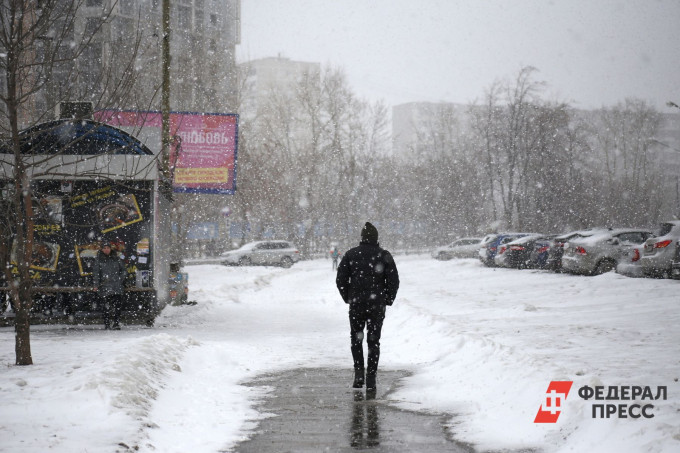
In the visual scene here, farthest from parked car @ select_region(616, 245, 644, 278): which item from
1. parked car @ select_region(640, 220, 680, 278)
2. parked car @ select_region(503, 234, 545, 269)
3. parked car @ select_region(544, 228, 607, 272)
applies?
parked car @ select_region(503, 234, 545, 269)

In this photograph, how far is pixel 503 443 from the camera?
19.0 ft

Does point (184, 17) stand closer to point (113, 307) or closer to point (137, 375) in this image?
point (113, 307)

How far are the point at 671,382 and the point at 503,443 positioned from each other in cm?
217

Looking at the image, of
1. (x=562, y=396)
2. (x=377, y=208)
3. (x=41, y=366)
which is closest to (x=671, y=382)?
(x=562, y=396)

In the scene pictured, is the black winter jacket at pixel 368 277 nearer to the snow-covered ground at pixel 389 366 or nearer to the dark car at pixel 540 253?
the snow-covered ground at pixel 389 366

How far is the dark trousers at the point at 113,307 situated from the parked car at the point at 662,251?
14.3m

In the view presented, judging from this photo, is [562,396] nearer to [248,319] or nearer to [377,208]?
[248,319]

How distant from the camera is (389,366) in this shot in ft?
32.9

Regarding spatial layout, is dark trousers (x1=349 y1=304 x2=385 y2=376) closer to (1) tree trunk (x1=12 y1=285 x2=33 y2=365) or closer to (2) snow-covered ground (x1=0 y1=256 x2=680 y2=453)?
(2) snow-covered ground (x1=0 y1=256 x2=680 y2=453)

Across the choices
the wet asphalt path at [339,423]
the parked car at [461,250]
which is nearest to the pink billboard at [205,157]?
the wet asphalt path at [339,423]

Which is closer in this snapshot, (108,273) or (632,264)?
(108,273)

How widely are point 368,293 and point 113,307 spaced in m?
7.75

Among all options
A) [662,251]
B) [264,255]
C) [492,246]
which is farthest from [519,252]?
[264,255]

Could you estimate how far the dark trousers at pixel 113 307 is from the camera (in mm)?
13775
